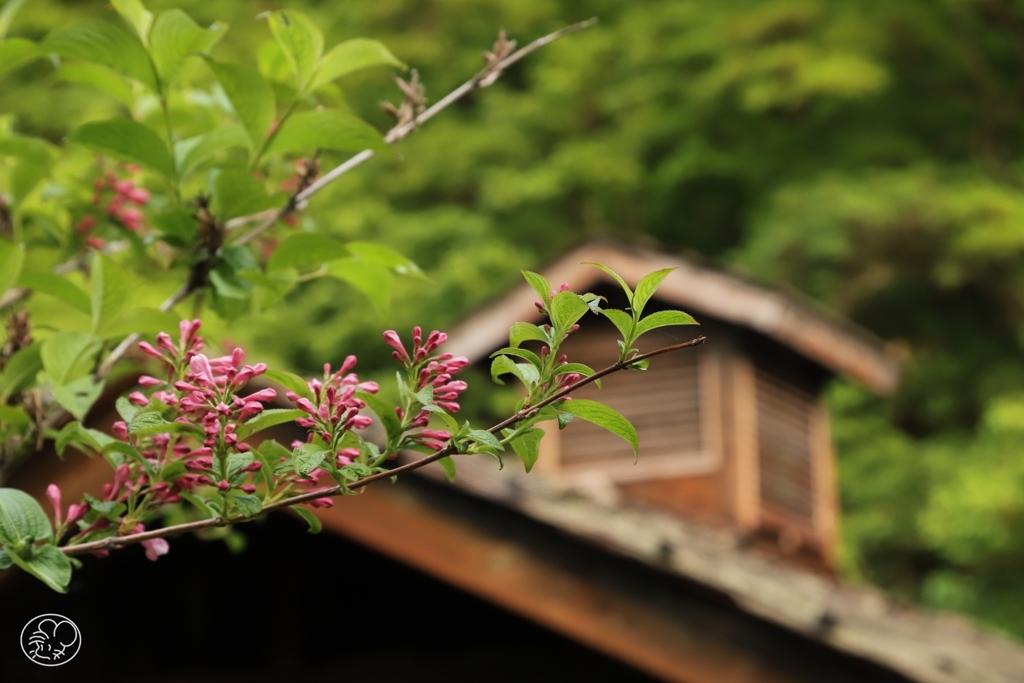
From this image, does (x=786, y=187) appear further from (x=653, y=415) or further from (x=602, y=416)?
(x=602, y=416)

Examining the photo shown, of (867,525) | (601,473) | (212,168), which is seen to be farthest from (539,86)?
(212,168)

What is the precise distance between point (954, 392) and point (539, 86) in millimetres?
6878

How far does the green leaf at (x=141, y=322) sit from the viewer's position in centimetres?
172

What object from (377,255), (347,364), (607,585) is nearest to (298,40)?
(377,255)

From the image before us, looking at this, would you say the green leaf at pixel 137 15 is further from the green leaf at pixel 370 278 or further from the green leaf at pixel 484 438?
the green leaf at pixel 484 438

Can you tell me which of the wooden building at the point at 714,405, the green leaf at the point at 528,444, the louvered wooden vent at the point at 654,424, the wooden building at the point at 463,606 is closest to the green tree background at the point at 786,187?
the wooden building at the point at 714,405

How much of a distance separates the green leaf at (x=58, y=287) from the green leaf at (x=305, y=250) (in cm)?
26

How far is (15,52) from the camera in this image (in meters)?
1.69


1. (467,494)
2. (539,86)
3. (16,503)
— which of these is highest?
(539,86)

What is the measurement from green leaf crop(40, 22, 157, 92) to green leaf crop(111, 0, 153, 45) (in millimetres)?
35

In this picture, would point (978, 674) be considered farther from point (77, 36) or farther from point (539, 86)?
point (539, 86)

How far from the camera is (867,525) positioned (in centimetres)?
1384

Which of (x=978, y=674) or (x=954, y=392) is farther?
(x=954, y=392)

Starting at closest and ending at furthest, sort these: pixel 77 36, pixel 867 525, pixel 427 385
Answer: pixel 427 385, pixel 77 36, pixel 867 525
